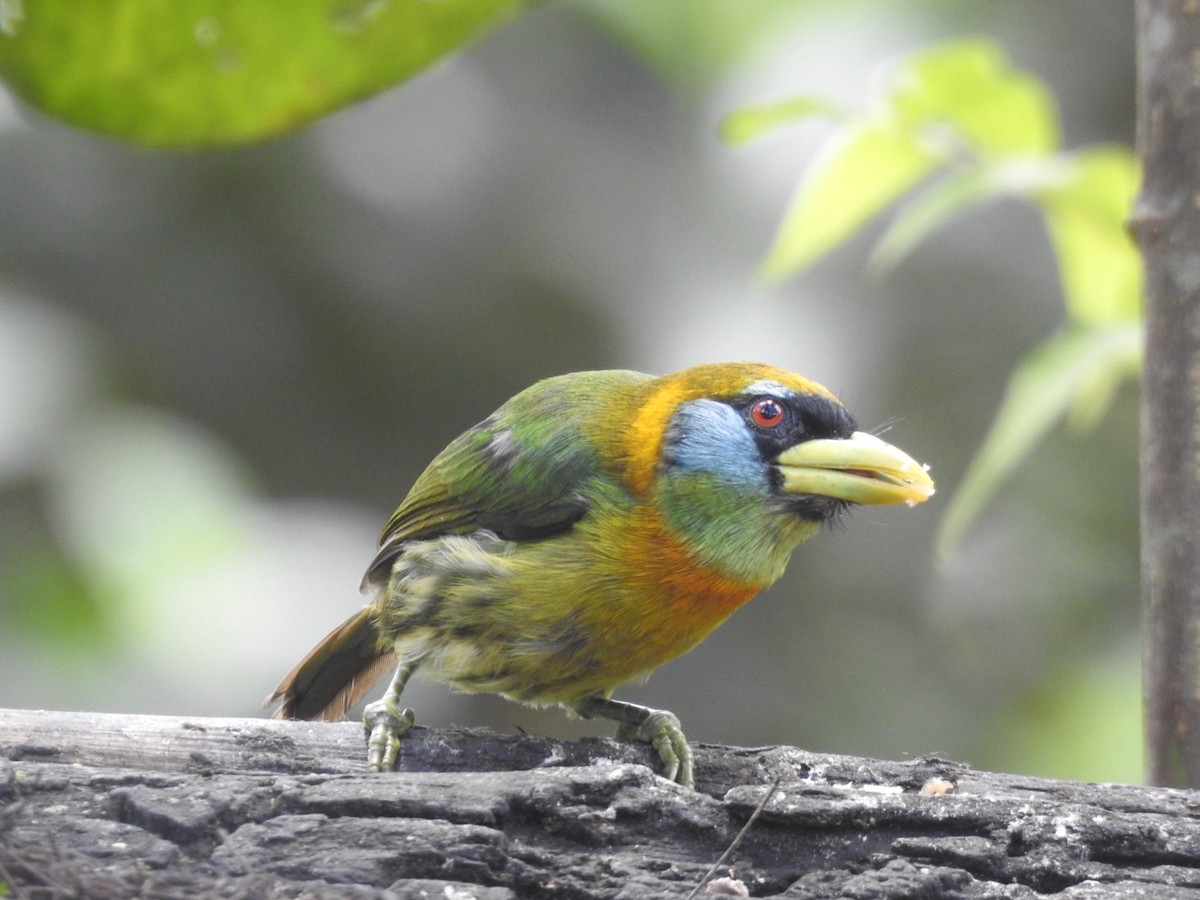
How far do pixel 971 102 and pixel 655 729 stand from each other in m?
1.45

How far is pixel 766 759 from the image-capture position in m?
2.56

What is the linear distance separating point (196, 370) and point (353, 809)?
4553mm

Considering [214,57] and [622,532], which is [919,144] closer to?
[622,532]

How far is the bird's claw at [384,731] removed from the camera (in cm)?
249

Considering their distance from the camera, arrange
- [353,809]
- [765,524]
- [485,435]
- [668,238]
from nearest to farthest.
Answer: [353,809] → [765,524] → [485,435] → [668,238]

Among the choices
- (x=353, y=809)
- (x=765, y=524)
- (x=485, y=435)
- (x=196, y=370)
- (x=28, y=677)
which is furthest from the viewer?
(x=196, y=370)

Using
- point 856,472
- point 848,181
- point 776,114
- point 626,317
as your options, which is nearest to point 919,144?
point 848,181

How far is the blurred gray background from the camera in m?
6.26

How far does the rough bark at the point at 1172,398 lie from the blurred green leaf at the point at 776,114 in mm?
582

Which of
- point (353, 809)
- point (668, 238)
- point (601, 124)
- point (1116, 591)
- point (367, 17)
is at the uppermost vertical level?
point (601, 124)


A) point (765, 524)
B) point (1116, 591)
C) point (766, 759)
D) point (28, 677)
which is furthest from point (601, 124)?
point (766, 759)

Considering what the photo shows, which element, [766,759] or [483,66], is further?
[483,66]

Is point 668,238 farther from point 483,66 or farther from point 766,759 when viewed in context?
point 766,759

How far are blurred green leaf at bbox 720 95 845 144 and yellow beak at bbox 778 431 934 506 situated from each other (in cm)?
66
